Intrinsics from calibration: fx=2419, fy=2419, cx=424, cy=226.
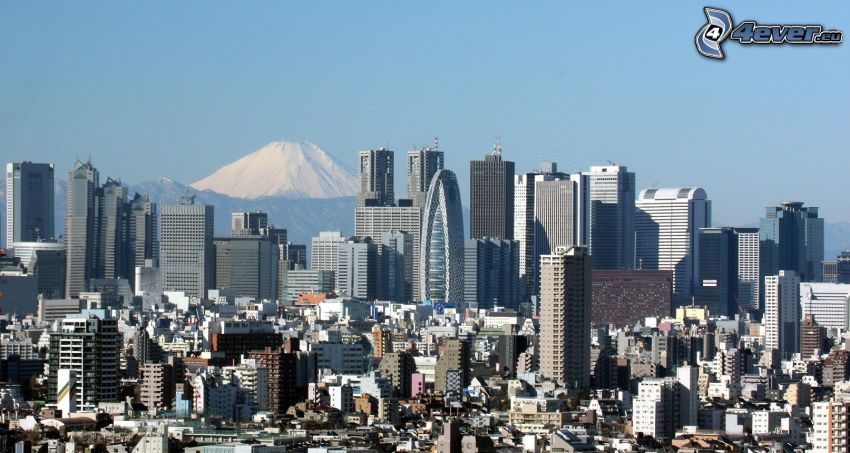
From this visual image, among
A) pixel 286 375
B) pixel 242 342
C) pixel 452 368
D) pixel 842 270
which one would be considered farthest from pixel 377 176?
pixel 286 375

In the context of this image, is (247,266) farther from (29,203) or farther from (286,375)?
(286,375)

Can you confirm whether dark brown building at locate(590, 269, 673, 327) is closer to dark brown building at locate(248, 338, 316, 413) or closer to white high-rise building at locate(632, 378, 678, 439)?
dark brown building at locate(248, 338, 316, 413)

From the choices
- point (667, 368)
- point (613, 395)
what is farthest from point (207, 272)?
point (613, 395)

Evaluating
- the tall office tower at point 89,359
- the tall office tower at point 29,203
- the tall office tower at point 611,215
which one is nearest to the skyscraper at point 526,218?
the tall office tower at point 611,215

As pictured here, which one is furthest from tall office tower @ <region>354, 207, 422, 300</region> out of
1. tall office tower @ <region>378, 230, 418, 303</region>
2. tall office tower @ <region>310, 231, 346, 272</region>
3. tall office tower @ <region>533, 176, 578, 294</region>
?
tall office tower @ <region>533, 176, 578, 294</region>

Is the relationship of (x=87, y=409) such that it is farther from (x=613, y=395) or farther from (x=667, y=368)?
(x=667, y=368)

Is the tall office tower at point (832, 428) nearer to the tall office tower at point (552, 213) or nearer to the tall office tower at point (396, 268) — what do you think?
the tall office tower at point (396, 268)

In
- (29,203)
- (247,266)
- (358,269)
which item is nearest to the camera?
(358,269)
